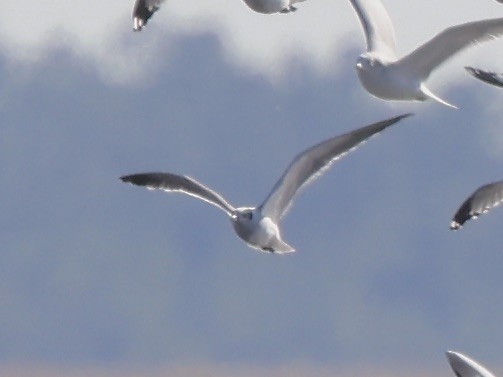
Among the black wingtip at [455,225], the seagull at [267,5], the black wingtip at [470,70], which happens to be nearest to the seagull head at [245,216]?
the seagull at [267,5]

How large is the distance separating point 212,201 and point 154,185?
491mm

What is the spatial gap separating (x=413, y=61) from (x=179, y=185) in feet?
4.49

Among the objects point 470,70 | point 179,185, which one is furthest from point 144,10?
point 470,70

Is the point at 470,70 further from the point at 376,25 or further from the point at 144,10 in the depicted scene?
the point at 144,10

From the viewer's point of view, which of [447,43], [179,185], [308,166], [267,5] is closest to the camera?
[267,5]

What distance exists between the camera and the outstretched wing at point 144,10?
11875 millimetres

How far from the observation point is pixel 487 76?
9.77m

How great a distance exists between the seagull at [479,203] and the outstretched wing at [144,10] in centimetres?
205

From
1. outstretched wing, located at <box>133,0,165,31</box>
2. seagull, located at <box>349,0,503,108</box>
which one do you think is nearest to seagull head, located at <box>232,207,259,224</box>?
seagull, located at <box>349,0,503,108</box>

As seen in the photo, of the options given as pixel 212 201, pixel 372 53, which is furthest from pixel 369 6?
pixel 212 201

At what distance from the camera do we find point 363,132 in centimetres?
1023

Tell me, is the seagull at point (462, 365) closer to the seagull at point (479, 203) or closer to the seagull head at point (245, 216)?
the seagull at point (479, 203)

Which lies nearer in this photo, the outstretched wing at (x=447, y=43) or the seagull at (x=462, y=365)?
the outstretched wing at (x=447, y=43)

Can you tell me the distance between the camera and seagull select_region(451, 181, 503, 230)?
443 inches
